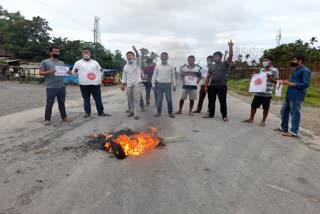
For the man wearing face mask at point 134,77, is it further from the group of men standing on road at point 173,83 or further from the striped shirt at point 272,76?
the striped shirt at point 272,76

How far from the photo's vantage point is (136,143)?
4652 millimetres

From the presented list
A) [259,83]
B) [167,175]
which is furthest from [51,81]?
[259,83]

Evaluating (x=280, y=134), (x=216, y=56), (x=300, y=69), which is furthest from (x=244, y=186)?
(x=216, y=56)

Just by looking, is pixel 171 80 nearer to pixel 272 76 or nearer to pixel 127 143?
pixel 272 76

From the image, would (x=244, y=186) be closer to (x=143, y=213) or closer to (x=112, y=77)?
(x=143, y=213)

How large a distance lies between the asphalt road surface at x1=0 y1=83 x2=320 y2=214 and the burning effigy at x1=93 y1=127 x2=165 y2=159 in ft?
0.50

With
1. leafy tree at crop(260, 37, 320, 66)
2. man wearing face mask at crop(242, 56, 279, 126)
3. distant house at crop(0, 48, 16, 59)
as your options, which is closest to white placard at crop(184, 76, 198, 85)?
man wearing face mask at crop(242, 56, 279, 126)

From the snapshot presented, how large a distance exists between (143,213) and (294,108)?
15.5 ft

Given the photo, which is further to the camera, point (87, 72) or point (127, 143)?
point (87, 72)

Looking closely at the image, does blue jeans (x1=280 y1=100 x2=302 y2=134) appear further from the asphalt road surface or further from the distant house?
the distant house

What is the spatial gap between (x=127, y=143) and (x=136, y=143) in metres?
0.17

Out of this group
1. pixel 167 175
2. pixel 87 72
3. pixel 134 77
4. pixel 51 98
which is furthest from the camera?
Answer: pixel 134 77

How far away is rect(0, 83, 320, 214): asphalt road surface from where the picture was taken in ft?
9.39

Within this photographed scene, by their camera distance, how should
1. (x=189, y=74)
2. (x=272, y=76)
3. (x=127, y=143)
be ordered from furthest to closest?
(x=189, y=74) → (x=272, y=76) → (x=127, y=143)
